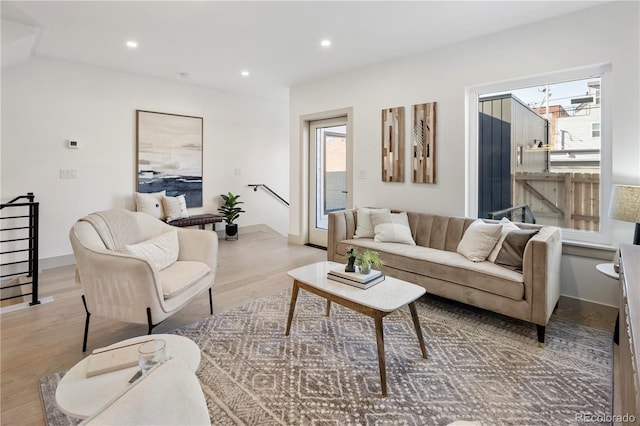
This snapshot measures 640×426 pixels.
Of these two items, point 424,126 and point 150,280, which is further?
point 424,126

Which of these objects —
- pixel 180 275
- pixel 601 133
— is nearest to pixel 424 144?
pixel 601 133

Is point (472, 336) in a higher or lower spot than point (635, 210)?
lower

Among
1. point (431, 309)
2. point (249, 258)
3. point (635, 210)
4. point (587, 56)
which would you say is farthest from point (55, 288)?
point (587, 56)

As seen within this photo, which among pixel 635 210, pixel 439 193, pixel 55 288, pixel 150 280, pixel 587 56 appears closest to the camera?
pixel 150 280

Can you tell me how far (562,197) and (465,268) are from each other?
135 centimetres

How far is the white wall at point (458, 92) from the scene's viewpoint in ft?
8.94

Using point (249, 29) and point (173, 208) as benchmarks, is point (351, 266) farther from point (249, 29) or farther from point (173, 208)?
point (173, 208)

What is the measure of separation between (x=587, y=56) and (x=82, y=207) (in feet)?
19.6

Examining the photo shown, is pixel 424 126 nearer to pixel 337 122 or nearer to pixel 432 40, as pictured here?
pixel 432 40

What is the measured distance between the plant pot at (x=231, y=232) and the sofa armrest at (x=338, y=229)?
259 centimetres

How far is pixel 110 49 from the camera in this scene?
395cm

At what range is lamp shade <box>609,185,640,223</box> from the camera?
2346mm

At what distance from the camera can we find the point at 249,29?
3387 millimetres

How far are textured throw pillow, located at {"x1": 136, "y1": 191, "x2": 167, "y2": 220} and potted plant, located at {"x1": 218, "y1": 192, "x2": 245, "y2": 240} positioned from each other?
1.14m
